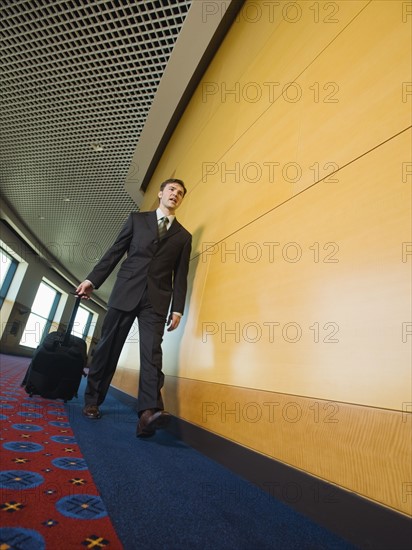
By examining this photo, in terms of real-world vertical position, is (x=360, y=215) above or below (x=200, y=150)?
below

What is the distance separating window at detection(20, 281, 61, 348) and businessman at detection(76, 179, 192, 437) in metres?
9.62

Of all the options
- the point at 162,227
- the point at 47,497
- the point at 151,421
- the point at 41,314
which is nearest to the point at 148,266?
the point at 162,227

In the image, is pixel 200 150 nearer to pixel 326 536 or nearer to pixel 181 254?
pixel 181 254

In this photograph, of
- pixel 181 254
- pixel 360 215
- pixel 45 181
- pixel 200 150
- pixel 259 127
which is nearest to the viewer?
pixel 360 215

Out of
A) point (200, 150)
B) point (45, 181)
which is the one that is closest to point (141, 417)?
point (200, 150)

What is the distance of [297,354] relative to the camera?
→ 1.06 m

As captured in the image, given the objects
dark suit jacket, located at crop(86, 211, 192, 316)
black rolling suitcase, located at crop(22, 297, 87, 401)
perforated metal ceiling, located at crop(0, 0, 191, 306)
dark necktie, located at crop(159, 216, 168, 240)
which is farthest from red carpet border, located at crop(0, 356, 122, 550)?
perforated metal ceiling, located at crop(0, 0, 191, 306)

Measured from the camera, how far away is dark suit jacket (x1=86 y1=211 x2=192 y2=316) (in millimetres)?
1801

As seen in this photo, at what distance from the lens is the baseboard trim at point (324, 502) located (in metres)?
0.65

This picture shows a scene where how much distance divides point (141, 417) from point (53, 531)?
0.96 metres

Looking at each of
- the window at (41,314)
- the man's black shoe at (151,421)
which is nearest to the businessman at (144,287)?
the man's black shoe at (151,421)

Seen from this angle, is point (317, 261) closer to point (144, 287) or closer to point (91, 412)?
point (144, 287)

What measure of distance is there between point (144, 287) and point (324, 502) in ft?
4.21

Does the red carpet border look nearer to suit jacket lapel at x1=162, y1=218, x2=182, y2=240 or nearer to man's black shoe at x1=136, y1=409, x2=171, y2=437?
man's black shoe at x1=136, y1=409, x2=171, y2=437
